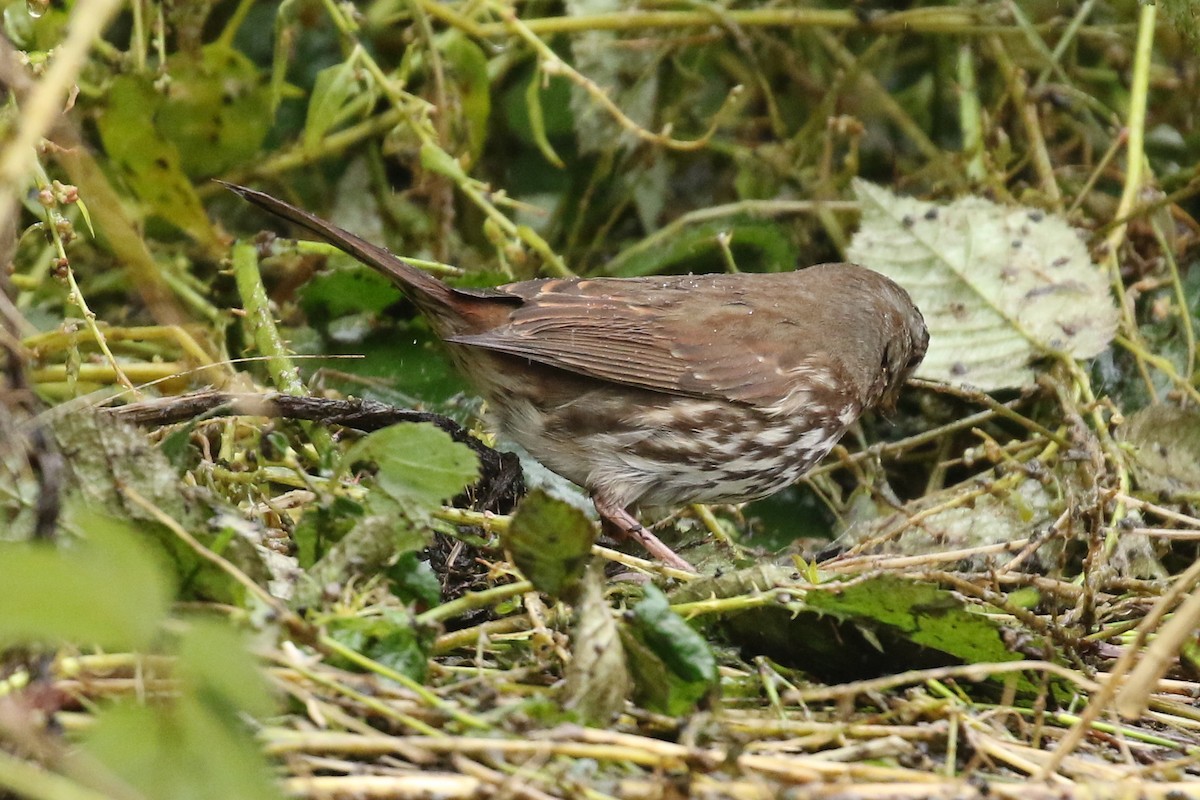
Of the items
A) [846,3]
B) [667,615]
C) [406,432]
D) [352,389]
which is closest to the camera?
[667,615]

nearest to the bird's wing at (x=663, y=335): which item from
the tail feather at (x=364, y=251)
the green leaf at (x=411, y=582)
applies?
the tail feather at (x=364, y=251)

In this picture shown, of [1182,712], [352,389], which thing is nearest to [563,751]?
[1182,712]

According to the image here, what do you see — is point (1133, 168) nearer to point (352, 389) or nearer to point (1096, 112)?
point (1096, 112)

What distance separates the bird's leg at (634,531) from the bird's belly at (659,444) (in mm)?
23

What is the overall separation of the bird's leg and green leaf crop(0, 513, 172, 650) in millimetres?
1715

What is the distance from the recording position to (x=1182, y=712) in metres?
2.38

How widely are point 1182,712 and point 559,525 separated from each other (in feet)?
3.88

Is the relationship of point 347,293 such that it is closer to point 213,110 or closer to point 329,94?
point 329,94

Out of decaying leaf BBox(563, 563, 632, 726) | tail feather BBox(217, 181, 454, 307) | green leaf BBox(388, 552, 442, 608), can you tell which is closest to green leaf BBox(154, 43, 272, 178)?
tail feather BBox(217, 181, 454, 307)

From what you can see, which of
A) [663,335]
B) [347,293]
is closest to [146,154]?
[347,293]

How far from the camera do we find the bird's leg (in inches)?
121

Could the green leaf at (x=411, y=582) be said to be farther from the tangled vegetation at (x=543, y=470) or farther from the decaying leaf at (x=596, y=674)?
the decaying leaf at (x=596, y=674)

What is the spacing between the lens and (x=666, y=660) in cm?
198

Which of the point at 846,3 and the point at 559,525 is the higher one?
the point at 846,3
